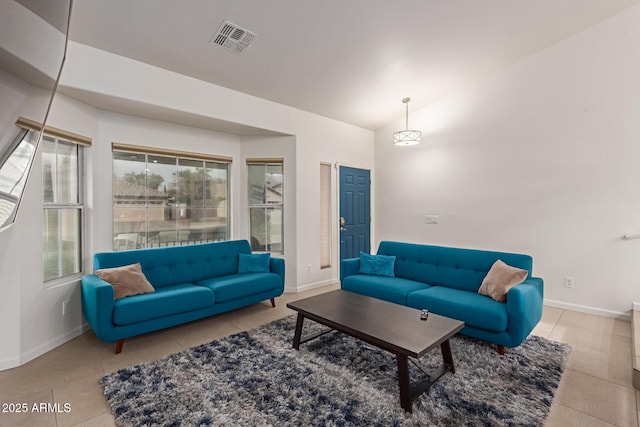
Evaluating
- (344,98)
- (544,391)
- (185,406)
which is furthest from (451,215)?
(185,406)

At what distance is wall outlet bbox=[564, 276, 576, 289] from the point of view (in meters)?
3.70

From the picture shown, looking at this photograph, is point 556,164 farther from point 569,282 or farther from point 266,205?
point 266,205

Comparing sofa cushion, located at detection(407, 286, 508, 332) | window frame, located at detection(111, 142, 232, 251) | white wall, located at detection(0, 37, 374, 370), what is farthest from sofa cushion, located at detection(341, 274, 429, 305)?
window frame, located at detection(111, 142, 232, 251)

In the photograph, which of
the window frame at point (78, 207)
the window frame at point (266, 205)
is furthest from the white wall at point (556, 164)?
the window frame at point (78, 207)

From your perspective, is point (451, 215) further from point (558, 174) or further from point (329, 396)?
point (329, 396)

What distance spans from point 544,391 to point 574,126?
3185mm

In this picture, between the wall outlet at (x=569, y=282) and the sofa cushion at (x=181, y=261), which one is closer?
the sofa cushion at (x=181, y=261)

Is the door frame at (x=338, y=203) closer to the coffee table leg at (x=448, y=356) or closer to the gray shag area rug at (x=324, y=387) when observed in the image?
the gray shag area rug at (x=324, y=387)

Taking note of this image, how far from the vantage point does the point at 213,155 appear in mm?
4234

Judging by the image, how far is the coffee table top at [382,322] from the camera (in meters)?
2.00

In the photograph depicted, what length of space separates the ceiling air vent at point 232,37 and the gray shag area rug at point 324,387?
9.28 feet

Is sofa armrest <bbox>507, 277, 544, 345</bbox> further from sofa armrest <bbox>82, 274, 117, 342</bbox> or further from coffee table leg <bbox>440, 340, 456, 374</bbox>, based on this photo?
sofa armrest <bbox>82, 274, 117, 342</bbox>

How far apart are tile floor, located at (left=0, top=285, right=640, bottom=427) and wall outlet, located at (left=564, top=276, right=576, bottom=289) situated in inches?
14.1

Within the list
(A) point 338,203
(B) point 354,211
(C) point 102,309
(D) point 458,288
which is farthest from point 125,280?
(B) point 354,211
